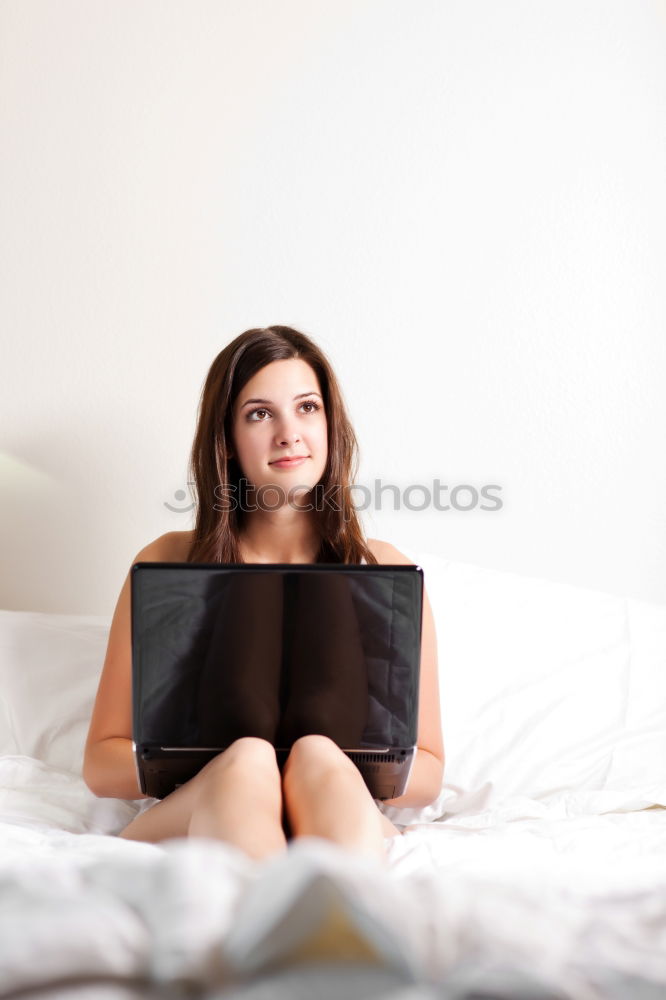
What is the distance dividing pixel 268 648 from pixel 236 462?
0.59m

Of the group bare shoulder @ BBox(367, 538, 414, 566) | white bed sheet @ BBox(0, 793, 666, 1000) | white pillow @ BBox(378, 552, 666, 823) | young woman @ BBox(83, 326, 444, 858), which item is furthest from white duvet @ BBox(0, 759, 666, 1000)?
bare shoulder @ BBox(367, 538, 414, 566)

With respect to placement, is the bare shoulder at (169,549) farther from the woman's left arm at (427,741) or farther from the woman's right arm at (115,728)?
the woman's left arm at (427,741)

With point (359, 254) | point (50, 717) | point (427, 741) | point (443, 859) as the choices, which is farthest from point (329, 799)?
point (359, 254)

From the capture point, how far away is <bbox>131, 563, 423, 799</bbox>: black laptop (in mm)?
1029

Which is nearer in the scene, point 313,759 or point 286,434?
point 313,759

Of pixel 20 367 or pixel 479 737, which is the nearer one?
pixel 479 737

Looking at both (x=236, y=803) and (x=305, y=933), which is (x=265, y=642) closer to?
(x=236, y=803)

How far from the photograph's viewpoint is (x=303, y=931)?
0.49 meters

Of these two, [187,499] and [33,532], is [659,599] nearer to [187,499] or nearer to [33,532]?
[187,499]

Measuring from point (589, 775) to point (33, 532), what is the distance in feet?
3.86

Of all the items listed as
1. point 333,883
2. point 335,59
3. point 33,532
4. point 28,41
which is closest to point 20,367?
point 33,532

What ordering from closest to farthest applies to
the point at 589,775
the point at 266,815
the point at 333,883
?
the point at 333,883
the point at 266,815
the point at 589,775

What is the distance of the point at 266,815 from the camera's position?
96 centimetres

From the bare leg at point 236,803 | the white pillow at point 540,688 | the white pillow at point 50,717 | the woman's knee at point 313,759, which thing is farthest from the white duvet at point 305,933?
the white pillow at point 540,688
